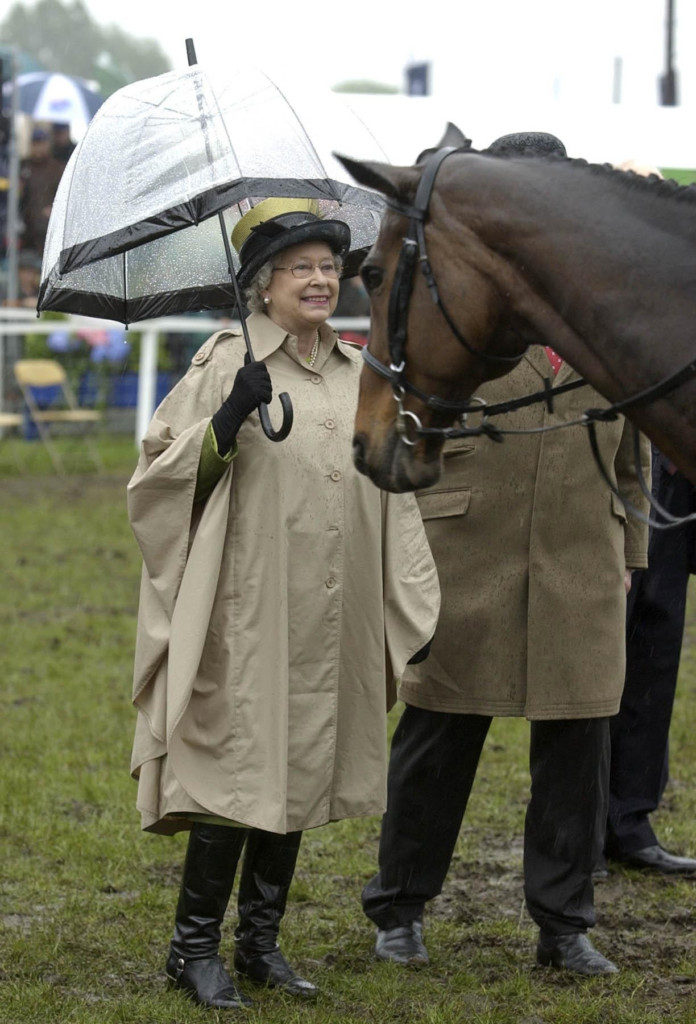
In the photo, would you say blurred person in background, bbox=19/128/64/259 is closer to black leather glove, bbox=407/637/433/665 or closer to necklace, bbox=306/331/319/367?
necklace, bbox=306/331/319/367

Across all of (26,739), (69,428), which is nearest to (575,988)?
(26,739)

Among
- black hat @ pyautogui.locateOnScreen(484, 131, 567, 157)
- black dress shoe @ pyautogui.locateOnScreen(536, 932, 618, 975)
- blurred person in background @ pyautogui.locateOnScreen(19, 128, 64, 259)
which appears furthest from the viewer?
blurred person in background @ pyautogui.locateOnScreen(19, 128, 64, 259)

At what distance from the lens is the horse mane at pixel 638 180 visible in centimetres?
304

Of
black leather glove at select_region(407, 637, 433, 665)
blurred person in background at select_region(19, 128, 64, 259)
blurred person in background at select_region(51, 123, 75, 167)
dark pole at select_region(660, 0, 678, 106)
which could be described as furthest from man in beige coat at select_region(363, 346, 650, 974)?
dark pole at select_region(660, 0, 678, 106)

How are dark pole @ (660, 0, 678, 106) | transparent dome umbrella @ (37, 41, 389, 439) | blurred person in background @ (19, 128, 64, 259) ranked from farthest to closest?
dark pole @ (660, 0, 678, 106) < blurred person in background @ (19, 128, 64, 259) < transparent dome umbrella @ (37, 41, 389, 439)

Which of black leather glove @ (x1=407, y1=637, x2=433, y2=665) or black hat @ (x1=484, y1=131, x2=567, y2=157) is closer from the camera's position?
black hat @ (x1=484, y1=131, x2=567, y2=157)

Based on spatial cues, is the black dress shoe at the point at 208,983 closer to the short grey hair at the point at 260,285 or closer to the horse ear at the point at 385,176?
the short grey hair at the point at 260,285

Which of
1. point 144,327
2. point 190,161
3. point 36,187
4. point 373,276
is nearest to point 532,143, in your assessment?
point 373,276

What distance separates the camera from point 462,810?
432cm

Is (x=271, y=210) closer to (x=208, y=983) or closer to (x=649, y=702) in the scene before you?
(x=208, y=983)

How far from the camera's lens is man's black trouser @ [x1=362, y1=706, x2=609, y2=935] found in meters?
4.15

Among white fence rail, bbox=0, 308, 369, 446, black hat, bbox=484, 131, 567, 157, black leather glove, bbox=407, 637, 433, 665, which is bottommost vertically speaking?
white fence rail, bbox=0, 308, 369, 446

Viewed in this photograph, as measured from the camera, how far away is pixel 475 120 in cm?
812

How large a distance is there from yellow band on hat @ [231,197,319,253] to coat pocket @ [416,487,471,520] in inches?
35.4
